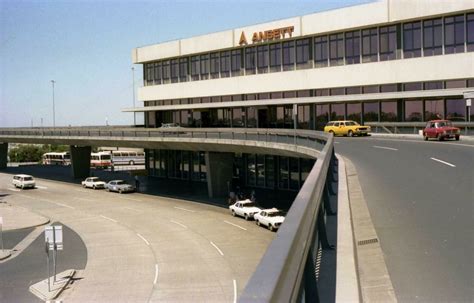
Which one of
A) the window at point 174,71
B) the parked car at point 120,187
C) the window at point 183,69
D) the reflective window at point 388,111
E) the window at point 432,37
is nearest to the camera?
the window at point 432,37

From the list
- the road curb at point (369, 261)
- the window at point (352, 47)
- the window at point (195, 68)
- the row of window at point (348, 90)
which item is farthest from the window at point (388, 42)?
the road curb at point (369, 261)

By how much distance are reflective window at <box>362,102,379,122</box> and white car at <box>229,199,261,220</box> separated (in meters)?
17.1

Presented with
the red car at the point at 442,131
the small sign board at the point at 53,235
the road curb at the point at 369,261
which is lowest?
the small sign board at the point at 53,235

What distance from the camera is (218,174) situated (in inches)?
1984

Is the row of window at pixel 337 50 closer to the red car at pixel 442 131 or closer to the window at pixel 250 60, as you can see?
the window at pixel 250 60

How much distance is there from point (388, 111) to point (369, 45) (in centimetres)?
665

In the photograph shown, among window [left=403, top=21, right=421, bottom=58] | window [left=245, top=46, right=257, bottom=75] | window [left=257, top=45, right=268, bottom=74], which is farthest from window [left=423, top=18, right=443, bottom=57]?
window [left=245, top=46, right=257, bottom=75]

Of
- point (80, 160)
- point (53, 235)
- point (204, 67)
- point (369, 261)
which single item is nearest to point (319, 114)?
point (204, 67)

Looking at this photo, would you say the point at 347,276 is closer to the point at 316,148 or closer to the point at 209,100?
the point at 316,148

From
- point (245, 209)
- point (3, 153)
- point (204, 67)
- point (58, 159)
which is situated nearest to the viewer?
point (245, 209)

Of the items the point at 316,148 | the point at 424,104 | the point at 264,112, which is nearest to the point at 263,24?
the point at 264,112

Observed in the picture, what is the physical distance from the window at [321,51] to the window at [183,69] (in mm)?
21063

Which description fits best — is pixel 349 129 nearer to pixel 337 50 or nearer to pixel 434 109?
pixel 434 109

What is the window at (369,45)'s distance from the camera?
4947 centimetres
